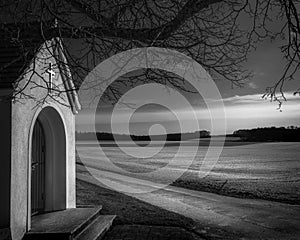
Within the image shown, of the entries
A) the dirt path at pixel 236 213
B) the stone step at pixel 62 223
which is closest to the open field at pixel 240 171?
the dirt path at pixel 236 213

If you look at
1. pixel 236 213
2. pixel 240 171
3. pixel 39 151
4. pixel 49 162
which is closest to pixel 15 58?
pixel 39 151

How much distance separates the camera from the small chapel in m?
6.25

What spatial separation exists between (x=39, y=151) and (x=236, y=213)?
719cm

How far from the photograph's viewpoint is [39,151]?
8.64 m

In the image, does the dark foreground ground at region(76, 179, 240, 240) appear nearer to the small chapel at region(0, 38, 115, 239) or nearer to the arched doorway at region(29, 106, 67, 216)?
the small chapel at region(0, 38, 115, 239)

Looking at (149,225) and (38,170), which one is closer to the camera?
(38,170)

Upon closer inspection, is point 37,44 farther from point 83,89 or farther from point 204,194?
point 204,194

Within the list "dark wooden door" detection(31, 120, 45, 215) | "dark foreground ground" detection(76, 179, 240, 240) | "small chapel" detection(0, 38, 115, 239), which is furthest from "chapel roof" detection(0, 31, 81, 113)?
"dark foreground ground" detection(76, 179, 240, 240)

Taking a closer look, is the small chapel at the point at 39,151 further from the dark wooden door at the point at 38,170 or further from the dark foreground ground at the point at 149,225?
the dark foreground ground at the point at 149,225

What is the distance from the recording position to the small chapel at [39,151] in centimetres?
625

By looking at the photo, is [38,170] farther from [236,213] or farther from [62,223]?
[236,213]

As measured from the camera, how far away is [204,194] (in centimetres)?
1759

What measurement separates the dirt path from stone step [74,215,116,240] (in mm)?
2434

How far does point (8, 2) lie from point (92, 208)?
17.7 ft
